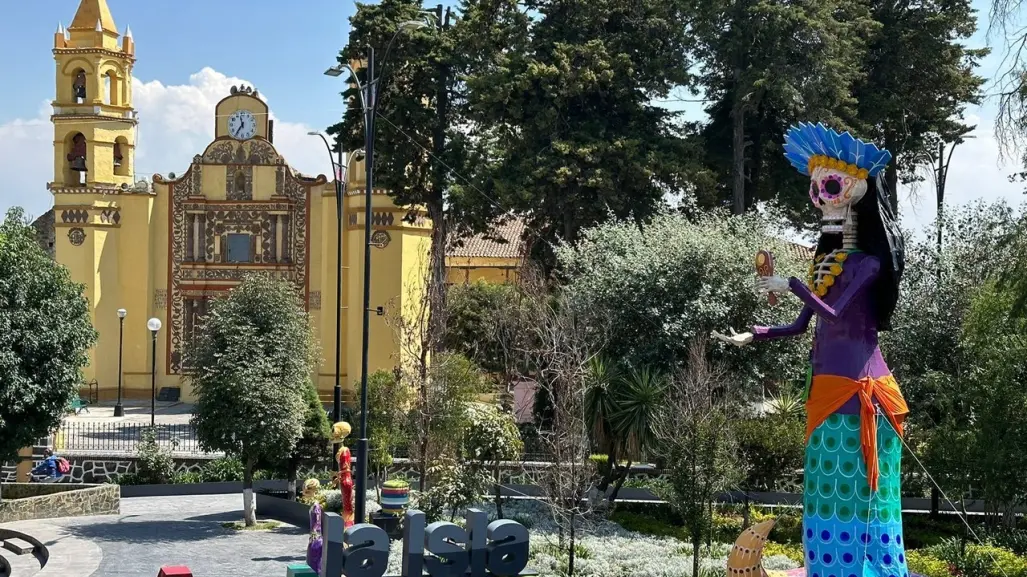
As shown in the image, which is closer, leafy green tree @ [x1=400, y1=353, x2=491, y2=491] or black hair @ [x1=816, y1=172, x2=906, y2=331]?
black hair @ [x1=816, y1=172, x2=906, y2=331]

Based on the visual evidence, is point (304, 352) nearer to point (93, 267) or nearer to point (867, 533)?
point (867, 533)

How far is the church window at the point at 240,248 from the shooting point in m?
42.7

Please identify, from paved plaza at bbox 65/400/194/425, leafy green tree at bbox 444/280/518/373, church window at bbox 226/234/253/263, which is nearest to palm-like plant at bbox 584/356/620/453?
leafy green tree at bbox 444/280/518/373

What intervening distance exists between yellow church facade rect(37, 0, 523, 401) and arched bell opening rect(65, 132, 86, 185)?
0.13 ft

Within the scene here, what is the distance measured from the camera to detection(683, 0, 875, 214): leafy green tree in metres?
28.7

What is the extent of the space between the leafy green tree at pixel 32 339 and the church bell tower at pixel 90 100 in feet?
72.3

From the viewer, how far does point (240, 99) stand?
41.6 meters

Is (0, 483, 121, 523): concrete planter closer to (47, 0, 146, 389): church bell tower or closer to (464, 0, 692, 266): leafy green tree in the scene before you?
(464, 0, 692, 266): leafy green tree

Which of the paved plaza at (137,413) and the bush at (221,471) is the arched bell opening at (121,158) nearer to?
the paved plaza at (137,413)

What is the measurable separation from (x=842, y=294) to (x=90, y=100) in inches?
1460

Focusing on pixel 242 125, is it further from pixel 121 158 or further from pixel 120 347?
pixel 120 347

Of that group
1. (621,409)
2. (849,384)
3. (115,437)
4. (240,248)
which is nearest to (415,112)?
(240,248)

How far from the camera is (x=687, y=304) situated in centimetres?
2223

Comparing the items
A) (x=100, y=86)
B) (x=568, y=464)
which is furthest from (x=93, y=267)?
(x=568, y=464)
